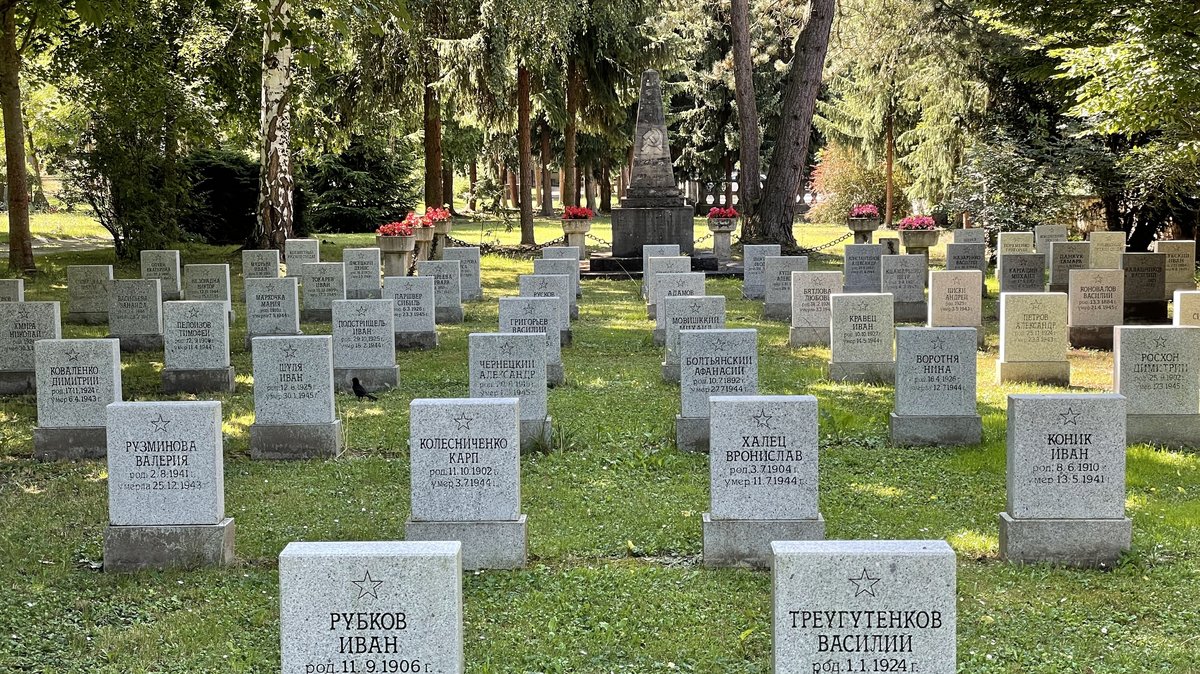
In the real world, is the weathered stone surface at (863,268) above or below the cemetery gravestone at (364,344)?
above

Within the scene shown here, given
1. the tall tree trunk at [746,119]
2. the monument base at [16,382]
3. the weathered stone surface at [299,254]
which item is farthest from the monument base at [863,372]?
the tall tree trunk at [746,119]

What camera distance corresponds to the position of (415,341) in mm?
16719

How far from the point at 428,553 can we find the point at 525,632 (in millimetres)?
2024

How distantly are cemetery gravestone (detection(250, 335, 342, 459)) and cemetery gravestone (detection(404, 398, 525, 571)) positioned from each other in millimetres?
3099

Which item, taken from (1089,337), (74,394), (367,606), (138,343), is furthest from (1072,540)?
(138,343)

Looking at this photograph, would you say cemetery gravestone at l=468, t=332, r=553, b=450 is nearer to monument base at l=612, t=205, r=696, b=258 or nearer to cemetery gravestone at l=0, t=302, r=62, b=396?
cemetery gravestone at l=0, t=302, r=62, b=396

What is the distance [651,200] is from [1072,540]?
22096 millimetres

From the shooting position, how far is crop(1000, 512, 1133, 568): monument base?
769 cm

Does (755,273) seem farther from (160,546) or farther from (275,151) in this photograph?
(160,546)

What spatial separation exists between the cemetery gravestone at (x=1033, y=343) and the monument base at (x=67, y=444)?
29.3 feet

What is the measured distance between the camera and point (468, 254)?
23000 mm

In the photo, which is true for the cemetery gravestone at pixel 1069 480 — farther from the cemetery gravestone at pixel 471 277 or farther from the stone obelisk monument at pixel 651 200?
the stone obelisk monument at pixel 651 200

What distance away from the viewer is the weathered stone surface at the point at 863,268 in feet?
68.5

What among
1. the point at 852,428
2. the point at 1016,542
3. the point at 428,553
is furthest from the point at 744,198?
the point at 428,553
